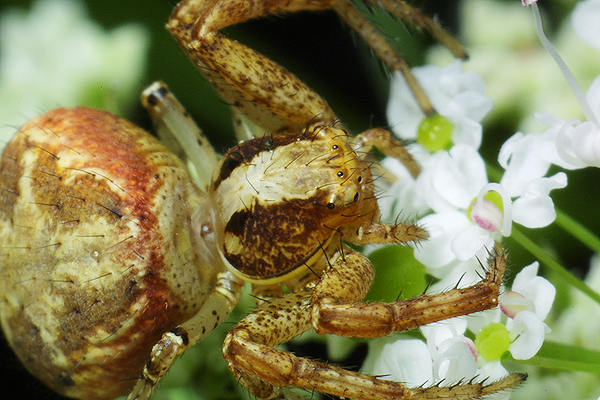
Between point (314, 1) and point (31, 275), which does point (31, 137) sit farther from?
point (314, 1)

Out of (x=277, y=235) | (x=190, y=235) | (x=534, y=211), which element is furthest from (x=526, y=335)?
(x=190, y=235)

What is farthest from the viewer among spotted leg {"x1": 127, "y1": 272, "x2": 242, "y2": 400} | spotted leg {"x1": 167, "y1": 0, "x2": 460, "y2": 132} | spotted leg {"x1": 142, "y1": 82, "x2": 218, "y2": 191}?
spotted leg {"x1": 142, "y1": 82, "x2": 218, "y2": 191}

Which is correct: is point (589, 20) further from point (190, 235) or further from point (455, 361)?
point (190, 235)

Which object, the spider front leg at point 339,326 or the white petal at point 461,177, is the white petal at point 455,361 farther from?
the white petal at point 461,177

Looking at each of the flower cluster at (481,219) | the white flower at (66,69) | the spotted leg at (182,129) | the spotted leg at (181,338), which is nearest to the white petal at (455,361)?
the flower cluster at (481,219)

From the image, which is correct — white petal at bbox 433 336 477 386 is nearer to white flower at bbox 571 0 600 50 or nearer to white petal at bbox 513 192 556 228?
white petal at bbox 513 192 556 228

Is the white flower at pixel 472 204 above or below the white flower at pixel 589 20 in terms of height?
below

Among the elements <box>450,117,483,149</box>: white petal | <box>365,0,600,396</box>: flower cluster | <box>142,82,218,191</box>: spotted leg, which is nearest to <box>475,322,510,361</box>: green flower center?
<box>365,0,600,396</box>: flower cluster
